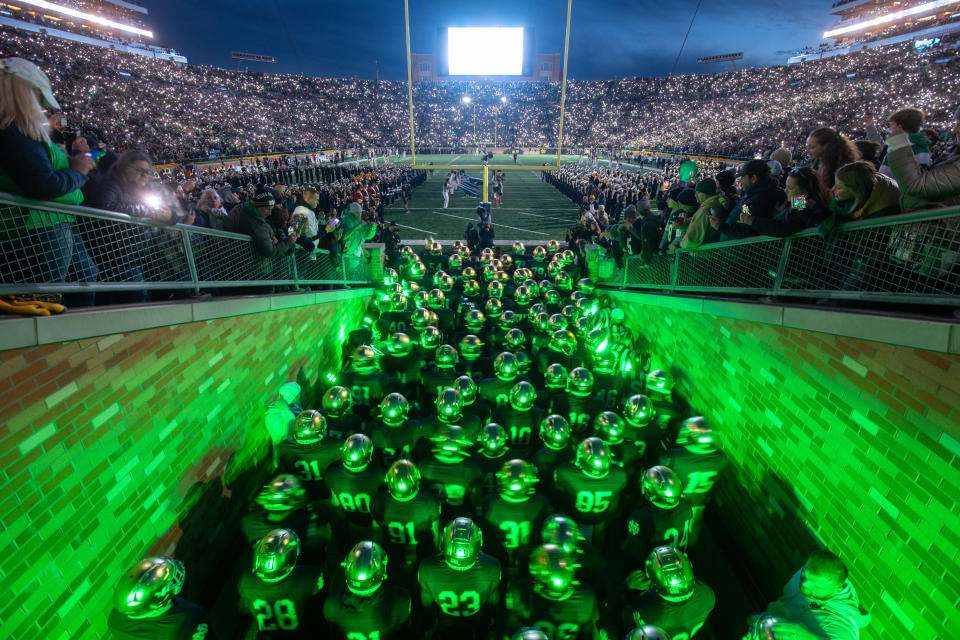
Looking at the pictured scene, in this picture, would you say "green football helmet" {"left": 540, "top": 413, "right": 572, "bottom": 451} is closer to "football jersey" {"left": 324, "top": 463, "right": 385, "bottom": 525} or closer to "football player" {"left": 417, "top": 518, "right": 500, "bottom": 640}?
"football player" {"left": 417, "top": 518, "right": 500, "bottom": 640}

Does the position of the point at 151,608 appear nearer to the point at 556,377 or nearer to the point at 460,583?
the point at 460,583

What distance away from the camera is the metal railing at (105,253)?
291 centimetres

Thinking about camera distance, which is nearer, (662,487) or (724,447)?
(662,487)

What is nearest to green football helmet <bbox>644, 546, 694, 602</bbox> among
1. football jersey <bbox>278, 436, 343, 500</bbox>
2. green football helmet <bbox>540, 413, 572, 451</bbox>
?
green football helmet <bbox>540, 413, 572, 451</bbox>

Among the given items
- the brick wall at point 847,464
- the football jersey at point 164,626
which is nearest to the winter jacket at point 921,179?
the brick wall at point 847,464

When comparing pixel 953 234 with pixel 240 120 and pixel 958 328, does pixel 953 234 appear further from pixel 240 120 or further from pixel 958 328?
pixel 240 120

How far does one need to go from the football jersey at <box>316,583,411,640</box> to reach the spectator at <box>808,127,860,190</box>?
17.7 ft

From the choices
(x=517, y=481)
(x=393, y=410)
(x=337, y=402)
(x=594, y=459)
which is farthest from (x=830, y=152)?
(x=337, y=402)

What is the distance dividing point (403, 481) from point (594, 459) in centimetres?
185

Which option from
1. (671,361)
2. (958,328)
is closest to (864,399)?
(958,328)

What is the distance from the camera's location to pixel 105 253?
3635 millimetres

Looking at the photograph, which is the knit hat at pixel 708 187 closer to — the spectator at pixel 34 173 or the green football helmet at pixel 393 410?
the green football helmet at pixel 393 410

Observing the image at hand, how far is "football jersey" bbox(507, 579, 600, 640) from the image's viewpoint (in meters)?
3.43

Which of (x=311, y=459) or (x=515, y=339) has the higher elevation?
(x=515, y=339)
